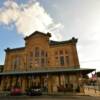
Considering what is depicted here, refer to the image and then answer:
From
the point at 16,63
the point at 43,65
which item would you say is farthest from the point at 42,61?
the point at 16,63

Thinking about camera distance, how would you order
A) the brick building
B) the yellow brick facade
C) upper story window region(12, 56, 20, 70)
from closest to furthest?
the brick building → the yellow brick facade → upper story window region(12, 56, 20, 70)

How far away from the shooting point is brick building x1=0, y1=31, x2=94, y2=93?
29797 millimetres

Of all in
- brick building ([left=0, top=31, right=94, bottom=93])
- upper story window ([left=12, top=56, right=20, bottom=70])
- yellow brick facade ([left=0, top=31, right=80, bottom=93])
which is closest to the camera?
brick building ([left=0, top=31, right=94, bottom=93])

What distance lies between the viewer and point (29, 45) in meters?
36.1

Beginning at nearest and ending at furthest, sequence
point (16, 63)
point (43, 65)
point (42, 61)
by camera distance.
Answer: point (43, 65) < point (42, 61) < point (16, 63)

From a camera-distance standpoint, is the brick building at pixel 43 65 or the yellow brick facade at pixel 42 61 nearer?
the brick building at pixel 43 65

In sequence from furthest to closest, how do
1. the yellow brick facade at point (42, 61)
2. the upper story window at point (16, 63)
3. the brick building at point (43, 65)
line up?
1. the upper story window at point (16, 63)
2. the yellow brick facade at point (42, 61)
3. the brick building at point (43, 65)

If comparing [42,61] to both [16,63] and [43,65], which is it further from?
[16,63]

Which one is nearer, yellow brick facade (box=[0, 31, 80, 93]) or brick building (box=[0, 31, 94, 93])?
brick building (box=[0, 31, 94, 93])

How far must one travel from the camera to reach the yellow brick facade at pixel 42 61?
30.5 m

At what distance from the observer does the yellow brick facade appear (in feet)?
99.9

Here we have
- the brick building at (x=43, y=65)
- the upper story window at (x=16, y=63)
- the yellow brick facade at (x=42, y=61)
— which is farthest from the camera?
the upper story window at (x=16, y=63)

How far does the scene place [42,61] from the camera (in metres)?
33.8

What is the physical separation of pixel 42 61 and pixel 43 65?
1.03m
